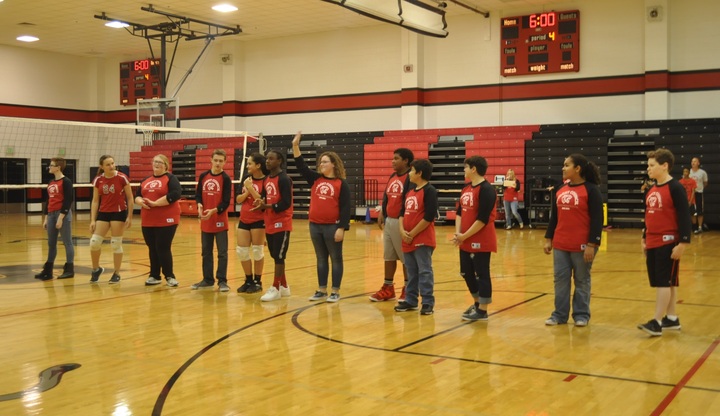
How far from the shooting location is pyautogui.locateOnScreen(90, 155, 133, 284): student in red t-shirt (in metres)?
9.92

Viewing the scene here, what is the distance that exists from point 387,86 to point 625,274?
15247mm

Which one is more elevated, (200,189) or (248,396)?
(200,189)

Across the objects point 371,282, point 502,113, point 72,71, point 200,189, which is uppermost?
point 72,71

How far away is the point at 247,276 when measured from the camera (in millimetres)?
9320

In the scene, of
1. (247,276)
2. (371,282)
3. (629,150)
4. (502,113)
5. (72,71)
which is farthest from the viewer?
(72,71)

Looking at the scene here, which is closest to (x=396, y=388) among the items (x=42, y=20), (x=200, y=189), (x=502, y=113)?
(x=200, y=189)

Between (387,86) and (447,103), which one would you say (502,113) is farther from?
(387,86)

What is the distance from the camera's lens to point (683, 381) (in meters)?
5.20

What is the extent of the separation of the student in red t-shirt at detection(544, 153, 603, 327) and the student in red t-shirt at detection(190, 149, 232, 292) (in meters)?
4.15

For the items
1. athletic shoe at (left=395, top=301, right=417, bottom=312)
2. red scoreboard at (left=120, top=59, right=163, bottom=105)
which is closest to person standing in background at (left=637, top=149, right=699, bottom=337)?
athletic shoe at (left=395, top=301, right=417, bottom=312)

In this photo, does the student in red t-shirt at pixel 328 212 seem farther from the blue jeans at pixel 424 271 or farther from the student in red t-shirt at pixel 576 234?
the student in red t-shirt at pixel 576 234

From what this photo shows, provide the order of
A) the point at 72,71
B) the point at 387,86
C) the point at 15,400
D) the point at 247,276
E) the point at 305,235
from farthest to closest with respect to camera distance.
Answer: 1. the point at 72,71
2. the point at 387,86
3. the point at 305,235
4. the point at 247,276
5. the point at 15,400

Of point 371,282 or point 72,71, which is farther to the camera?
point 72,71

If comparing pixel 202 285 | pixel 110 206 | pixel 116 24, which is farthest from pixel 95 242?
pixel 116 24
